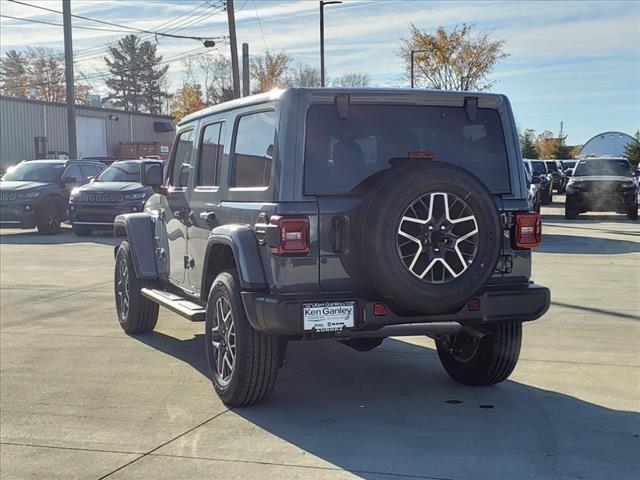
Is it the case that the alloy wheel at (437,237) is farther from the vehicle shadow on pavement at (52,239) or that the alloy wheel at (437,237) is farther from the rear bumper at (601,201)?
the rear bumper at (601,201)

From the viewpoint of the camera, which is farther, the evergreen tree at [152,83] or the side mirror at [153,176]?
the evergreen tree at [152,83]

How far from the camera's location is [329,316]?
468 centimetres

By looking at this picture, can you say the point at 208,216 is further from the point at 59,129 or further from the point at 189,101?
the point at 189,101

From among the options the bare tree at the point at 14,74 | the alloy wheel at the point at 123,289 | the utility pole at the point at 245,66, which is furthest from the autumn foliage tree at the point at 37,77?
the alloy wheel at the point at 123,289

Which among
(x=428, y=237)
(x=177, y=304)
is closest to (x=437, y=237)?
(x=428, y=237)

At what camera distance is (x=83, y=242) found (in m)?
16.5

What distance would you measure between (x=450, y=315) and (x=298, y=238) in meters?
1.08

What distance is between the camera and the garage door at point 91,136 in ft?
144

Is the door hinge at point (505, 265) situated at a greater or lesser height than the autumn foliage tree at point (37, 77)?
lesser

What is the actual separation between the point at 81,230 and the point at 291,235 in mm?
13931

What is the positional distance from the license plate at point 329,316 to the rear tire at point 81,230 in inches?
542

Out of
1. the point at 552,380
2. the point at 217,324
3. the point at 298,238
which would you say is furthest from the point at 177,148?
the point at 552,380

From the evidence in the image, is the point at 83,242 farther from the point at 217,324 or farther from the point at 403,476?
the point at 403,476

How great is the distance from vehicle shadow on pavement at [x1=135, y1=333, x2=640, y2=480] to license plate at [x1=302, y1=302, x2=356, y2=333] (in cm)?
68
